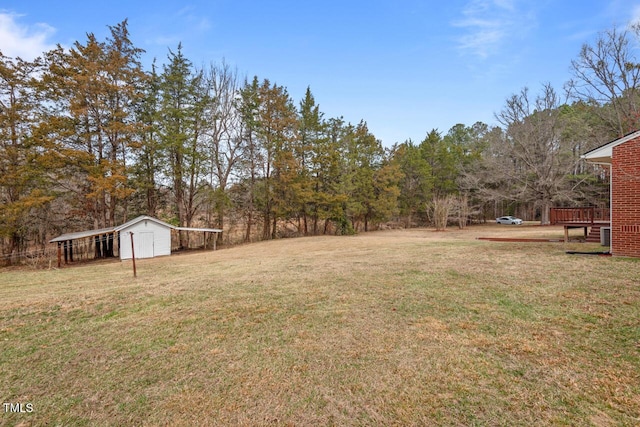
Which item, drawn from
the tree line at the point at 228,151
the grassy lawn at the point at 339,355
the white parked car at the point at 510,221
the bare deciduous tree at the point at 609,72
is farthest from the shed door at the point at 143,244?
the white parked car at the point at 510,221

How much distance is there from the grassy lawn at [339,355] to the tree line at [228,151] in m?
14.6

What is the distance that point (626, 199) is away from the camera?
7.52 meters

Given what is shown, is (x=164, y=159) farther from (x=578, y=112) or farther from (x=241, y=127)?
(x=578, y=112)

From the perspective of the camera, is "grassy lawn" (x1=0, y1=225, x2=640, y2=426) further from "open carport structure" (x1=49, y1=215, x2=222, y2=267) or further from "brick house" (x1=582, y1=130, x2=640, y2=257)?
"open carport structure" (x1=49, y1=215, x2=222, y2=267)

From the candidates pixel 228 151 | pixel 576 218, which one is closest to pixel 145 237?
pixel 228 151

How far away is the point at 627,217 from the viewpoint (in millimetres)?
7496

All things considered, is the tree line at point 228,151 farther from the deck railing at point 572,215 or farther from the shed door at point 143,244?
the deck railing at point 572,215

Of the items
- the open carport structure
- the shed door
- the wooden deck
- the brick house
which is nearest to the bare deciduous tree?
the wooden deck

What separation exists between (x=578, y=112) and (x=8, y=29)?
143 feet

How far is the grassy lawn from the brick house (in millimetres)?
2279

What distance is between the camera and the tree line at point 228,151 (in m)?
16.3

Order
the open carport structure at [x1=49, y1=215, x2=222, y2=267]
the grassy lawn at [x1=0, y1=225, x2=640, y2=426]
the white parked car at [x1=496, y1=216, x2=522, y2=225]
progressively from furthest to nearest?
the white parked car at [x1=496, y1=216, x2=522, y2=225], the open carport structure at [x1=49, y1=215, x2=222, y2=267], the grassy lawn at [x1=0, y1=225, x2=640, y2=426]

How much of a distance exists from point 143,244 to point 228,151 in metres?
9.42

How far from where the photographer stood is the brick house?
7.36m
